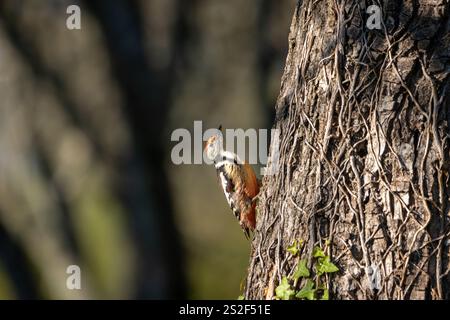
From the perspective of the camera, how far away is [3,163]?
37.3ft

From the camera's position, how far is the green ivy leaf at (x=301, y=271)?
380 centimetres

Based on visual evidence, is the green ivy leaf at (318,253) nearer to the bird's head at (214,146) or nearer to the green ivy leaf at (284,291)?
the green ivy leaf at (284,291)

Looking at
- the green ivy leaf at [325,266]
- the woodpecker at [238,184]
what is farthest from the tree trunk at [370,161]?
the woodpecker at [238,184]

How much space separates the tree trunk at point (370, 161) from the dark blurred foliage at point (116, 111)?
5.34 m

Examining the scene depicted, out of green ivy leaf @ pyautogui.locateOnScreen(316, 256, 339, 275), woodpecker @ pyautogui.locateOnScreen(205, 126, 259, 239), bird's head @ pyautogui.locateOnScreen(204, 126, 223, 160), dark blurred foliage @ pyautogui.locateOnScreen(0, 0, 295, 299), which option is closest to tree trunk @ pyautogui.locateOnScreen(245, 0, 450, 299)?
green ivy leaf @ pyautogui.locateOnScreen(316, 256, 339, 275)

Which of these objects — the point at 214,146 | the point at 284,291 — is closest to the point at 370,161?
the point at 284,291

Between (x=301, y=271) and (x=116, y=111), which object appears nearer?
(x=301, y=271)

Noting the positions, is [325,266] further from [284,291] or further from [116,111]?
[116,111]

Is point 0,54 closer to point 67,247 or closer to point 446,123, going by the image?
point 67,247

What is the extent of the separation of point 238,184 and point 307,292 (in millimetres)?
1921

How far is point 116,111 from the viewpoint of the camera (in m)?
9.27

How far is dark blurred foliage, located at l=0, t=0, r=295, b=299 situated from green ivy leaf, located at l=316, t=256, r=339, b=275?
557cm

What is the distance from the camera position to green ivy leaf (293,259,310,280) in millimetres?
3797

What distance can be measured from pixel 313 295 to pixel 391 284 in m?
0.40
